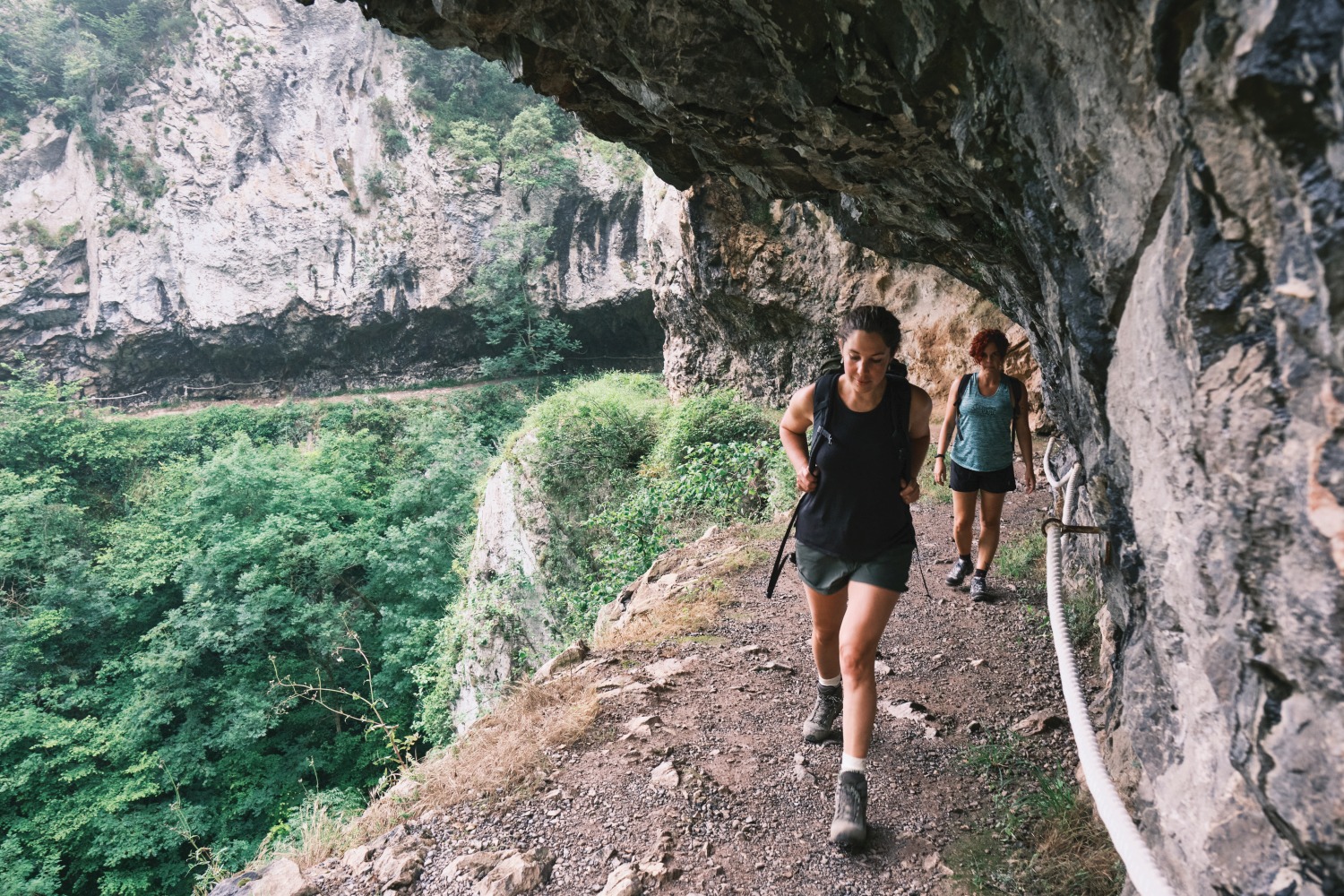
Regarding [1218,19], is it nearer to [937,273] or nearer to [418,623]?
[937,273]

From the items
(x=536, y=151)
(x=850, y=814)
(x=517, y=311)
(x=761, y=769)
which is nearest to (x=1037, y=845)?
(x=850, y=814)

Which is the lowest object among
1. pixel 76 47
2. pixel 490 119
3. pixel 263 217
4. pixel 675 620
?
pixel 675 620

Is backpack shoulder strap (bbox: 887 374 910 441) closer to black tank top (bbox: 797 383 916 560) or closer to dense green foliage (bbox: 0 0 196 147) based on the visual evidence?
black tank top (bbox: 797 383 916 560)

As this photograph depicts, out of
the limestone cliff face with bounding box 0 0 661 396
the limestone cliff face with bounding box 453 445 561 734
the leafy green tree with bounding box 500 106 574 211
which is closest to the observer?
the limestone cliff face with bounding box 453 445 561 734

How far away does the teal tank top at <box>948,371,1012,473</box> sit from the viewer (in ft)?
12.1

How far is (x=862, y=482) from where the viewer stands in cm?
235

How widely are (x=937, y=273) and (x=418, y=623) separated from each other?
37.1 ft

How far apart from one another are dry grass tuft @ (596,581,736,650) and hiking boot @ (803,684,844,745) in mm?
1492

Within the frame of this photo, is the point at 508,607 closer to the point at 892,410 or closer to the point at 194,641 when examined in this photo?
the point at 194,641

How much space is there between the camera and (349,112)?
23500 mm

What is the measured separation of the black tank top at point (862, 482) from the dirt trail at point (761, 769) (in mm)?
994

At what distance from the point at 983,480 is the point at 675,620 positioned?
209cm

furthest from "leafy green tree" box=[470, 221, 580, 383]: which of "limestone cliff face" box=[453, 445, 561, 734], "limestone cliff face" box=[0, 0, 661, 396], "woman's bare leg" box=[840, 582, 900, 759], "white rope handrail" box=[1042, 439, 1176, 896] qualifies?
"white rope handrail" box=[1042, 439, 1176, 896]

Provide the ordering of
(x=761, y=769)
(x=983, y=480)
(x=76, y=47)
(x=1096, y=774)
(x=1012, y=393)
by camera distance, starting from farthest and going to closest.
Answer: (x=76, y=47), (x=983, y=480), (x=1012, y=393), (x=761, y=769), (x=1096, y=774)
